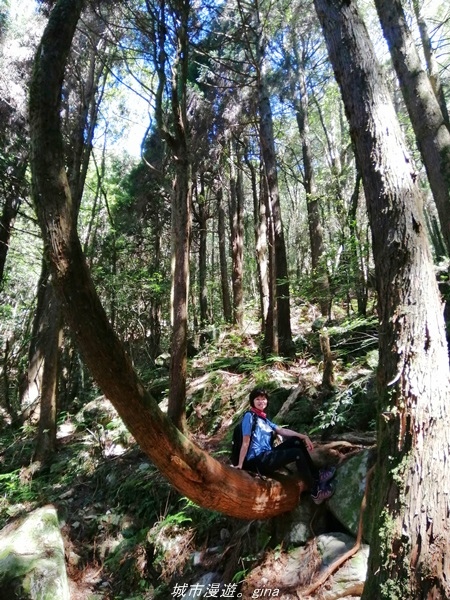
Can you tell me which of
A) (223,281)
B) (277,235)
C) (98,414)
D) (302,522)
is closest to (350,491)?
(302,522)

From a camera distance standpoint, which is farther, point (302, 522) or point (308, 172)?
point (308, 172)

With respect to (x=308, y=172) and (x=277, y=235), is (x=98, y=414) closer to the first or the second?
(x=277, y=235)

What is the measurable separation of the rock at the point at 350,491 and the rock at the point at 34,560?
363 centimetres

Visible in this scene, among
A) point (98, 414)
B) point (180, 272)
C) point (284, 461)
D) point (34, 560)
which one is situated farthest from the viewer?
point (98, 414)

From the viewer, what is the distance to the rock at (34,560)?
526 cm

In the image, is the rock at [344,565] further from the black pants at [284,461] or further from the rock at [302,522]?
the black pants at [284,461]

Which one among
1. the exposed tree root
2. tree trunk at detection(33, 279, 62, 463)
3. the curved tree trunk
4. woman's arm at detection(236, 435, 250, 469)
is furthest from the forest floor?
the curved tree trunk

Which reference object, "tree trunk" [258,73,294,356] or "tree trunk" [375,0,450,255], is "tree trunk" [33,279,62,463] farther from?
"tree trunk" [375,0,450,255]

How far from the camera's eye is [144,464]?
799 centimetres

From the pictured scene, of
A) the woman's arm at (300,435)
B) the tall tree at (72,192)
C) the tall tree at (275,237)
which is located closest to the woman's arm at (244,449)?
the woman's arm at (300,435)

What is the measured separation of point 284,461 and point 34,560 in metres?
3.62

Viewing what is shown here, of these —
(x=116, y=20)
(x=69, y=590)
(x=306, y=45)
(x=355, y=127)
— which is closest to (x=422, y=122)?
(x=355, y=127)

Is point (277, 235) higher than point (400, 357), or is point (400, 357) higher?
point (277, 235)

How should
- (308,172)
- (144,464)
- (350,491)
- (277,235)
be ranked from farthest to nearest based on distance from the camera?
(308,172) < (277,235) < (144,464) < (350,491)
